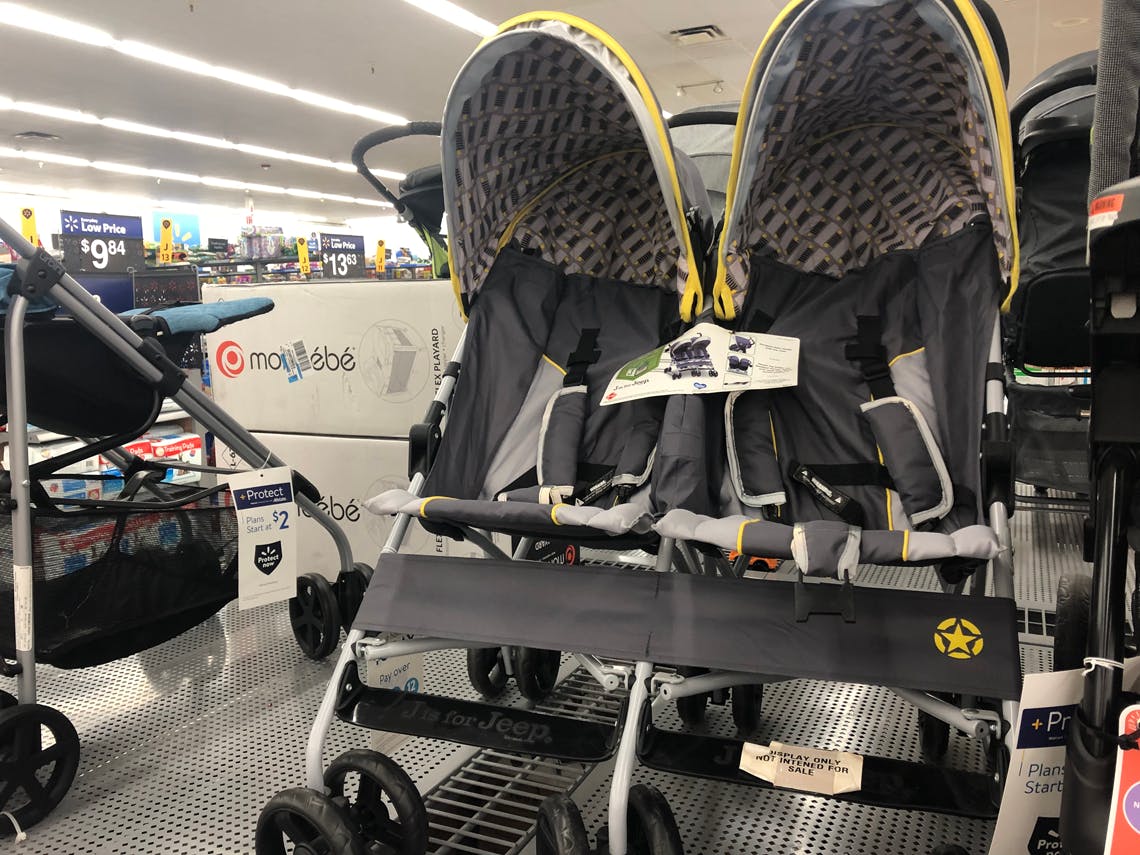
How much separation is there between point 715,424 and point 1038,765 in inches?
26.4

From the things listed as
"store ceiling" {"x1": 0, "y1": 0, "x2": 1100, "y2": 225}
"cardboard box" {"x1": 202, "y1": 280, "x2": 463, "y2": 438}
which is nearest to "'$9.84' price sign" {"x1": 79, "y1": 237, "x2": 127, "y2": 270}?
"cardboard box" {"x1": 202, "y1": 280, "x2": 463, "y2": 438}

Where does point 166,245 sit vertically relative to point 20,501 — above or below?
above

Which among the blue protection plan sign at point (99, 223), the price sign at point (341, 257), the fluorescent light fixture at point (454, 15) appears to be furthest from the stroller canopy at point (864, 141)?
the fluorescent light fixture at point (454, 15)

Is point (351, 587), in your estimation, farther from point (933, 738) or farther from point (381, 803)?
point (933, 738)

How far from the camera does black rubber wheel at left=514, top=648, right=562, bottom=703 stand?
5.33 feet

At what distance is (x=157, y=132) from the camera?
9.93 metres

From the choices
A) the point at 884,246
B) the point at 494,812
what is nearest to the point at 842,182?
the point at 884,246

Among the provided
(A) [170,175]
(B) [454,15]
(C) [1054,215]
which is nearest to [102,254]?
(C) [1054,215]

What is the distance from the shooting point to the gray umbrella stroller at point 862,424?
0.96 m

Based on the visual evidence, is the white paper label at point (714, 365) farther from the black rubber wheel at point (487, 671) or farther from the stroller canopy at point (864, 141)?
the black rubber wheel at point (487, 671)

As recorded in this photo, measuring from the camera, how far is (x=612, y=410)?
1500mm

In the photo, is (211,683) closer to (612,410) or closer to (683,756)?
(612,410)

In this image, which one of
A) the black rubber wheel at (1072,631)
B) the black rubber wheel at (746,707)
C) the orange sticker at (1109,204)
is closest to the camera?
the orange sticker at (1109,204)

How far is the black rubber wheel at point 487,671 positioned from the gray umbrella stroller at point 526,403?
0.9 inches
